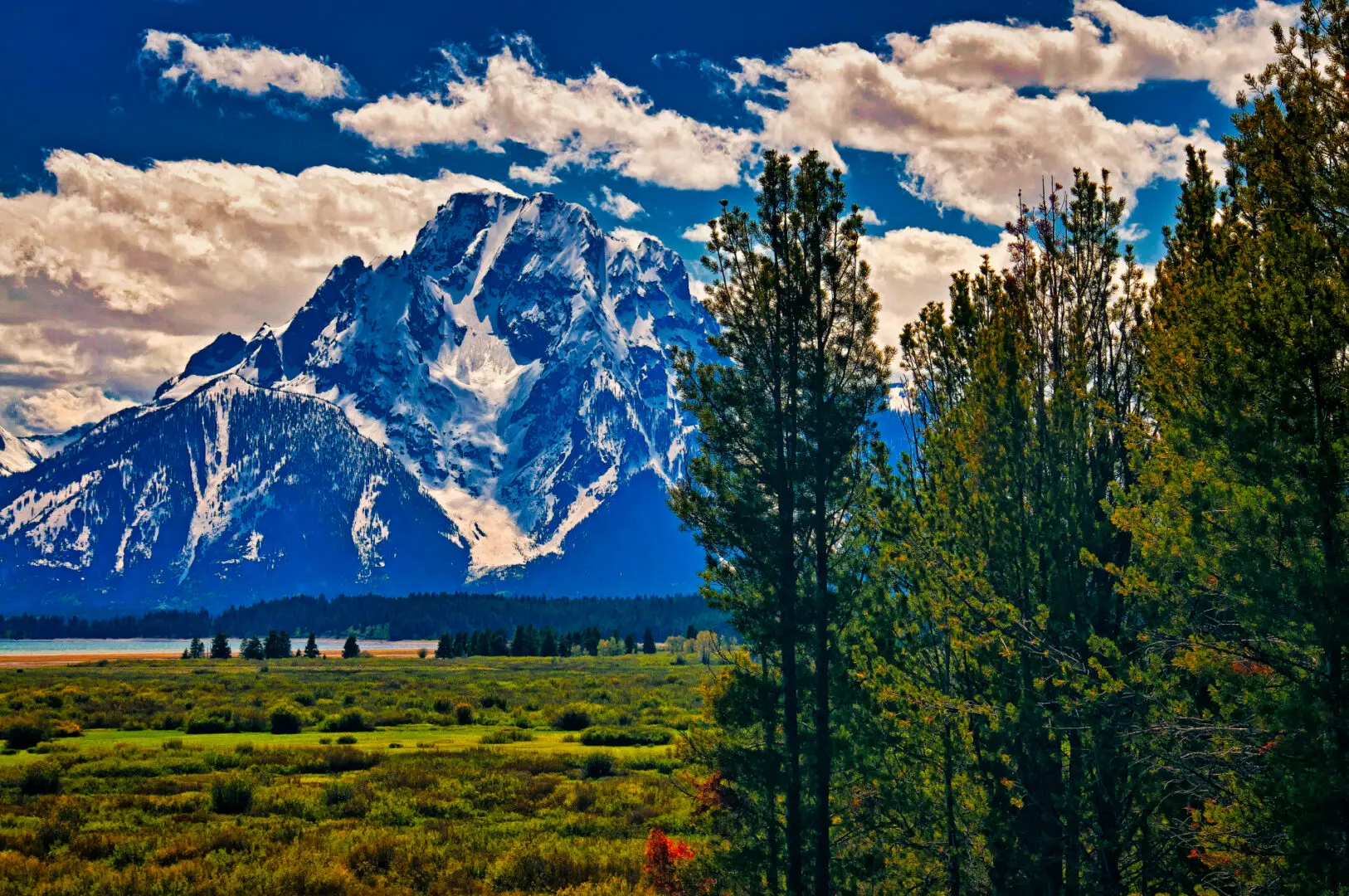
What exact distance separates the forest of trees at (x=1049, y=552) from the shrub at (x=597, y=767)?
66.5 ft

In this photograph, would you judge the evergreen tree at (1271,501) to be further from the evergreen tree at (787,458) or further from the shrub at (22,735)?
the shrub at (22,735)

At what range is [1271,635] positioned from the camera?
996 centimetres

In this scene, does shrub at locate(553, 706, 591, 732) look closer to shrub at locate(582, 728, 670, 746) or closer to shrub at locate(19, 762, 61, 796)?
shrub at locate(582, 728, 670, 746)

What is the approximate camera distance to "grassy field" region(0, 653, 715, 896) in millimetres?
23312

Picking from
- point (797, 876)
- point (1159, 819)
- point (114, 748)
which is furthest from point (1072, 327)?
point (114, 748)

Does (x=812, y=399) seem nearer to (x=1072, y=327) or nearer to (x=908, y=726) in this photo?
(x=1072, y=327)

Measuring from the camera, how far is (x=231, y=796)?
30.7m

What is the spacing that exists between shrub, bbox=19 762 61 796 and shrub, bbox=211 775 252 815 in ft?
19.0

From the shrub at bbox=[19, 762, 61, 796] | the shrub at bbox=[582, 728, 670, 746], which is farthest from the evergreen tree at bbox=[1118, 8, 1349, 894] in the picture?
the shrub at bbox=[582, 728, 670, 746]

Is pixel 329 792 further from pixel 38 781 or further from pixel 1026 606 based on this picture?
pixel 1026 606

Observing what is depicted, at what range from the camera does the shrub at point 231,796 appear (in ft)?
99.5

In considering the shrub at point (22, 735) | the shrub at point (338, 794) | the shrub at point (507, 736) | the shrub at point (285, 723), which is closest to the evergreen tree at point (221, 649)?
the shrub at point (285, 723)

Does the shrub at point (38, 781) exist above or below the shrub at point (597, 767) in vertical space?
above

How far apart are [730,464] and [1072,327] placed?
7143 mm
